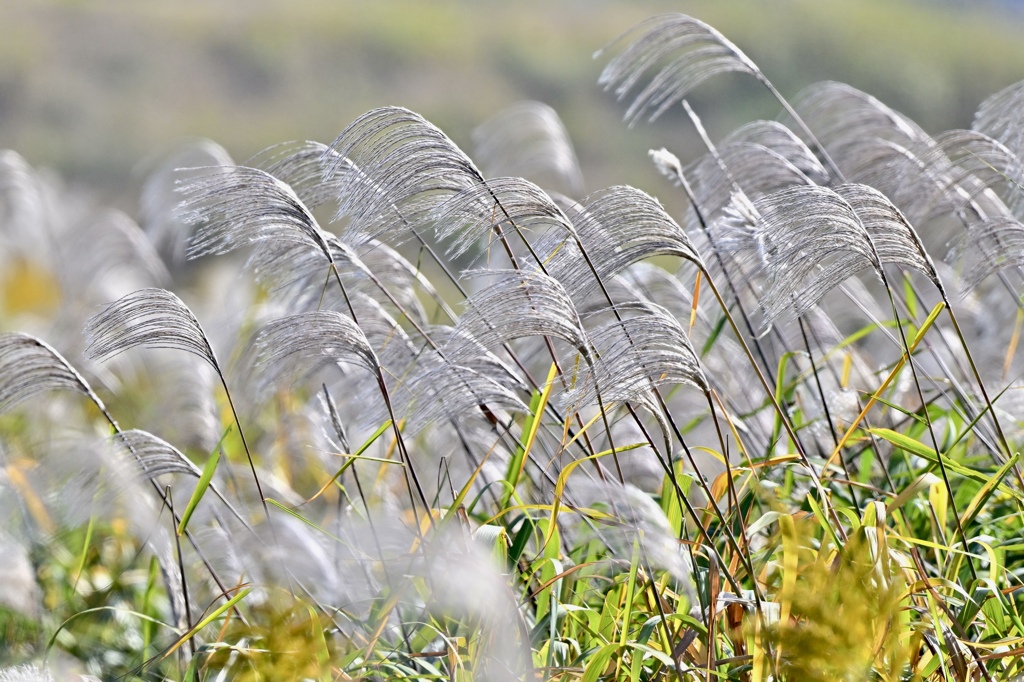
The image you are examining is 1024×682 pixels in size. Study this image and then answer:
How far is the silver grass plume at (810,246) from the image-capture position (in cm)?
156

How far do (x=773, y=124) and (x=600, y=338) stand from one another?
111 centimetres

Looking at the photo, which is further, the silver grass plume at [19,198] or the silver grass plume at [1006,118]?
the silver grass plume at [19,198]

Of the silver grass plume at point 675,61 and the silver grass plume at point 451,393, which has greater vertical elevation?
the silver grass plume at point 675,61

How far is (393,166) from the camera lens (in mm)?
1715

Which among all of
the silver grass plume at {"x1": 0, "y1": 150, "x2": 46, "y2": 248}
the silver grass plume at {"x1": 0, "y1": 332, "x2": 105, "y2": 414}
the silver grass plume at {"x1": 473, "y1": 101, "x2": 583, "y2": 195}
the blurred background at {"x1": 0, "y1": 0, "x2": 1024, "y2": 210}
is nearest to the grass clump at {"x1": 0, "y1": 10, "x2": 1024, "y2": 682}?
the silver grass plume at {"x1": 0, "y1": 332, "x2": 105, "y2": 414}

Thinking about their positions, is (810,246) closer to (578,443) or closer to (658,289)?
(578,443)

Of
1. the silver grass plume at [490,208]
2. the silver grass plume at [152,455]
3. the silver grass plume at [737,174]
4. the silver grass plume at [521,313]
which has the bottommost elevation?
the silver grass plume at [152,455]

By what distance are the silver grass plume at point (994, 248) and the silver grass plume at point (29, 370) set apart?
171cm

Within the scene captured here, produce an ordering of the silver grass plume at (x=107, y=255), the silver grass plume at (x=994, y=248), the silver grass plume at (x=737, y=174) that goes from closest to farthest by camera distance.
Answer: the silver grass plume at (x=994, y=248)
the silver grass plume at (x=737, y=174)
the silver grass plume at (x=107, y=255)

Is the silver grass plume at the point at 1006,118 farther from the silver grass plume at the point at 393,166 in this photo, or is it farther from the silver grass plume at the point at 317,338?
the silver grass plume at the point at 317,338

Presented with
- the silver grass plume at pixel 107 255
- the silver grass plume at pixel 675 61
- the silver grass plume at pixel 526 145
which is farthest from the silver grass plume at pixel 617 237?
the silver grass plume at pixel 107 255

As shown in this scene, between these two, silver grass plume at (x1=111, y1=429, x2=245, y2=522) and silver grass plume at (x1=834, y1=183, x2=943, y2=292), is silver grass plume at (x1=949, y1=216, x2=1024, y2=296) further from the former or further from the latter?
silver grass plume at (x1=111, y1=429, x2=245, y2=522)

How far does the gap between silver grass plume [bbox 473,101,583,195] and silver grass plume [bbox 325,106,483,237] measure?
150cm

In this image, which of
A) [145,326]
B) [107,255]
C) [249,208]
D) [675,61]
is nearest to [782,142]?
[675,61]
